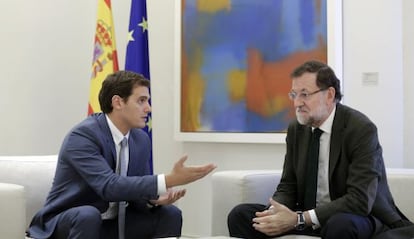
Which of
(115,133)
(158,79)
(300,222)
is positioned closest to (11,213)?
(115,133)

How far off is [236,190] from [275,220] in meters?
0.42

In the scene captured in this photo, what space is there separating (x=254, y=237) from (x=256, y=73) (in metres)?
1.68

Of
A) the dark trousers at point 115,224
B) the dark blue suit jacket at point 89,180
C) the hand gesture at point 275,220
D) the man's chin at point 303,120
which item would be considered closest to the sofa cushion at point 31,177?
the dark blue suit jacket at point 89,180

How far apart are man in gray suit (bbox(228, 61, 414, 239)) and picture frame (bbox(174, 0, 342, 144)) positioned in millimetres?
1005

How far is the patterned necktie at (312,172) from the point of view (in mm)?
2590

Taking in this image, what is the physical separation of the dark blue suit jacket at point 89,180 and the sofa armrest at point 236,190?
0.38 m

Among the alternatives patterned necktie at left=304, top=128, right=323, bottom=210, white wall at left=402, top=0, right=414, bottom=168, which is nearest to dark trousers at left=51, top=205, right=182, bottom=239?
patterned necktie at left=304, top=128, right=323, bottom=210

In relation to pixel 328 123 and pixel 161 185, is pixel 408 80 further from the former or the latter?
pixel 161 185

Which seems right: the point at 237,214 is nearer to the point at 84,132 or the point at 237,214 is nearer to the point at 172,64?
the point at 84,132

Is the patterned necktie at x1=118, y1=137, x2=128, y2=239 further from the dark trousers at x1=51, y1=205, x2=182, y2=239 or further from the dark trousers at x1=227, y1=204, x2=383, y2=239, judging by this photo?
the dark trousers at x1=227, y1=204, x2=383, y2=239

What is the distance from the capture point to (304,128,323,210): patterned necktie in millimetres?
2590

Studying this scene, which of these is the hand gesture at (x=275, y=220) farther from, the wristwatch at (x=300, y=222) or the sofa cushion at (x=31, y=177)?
the sofa cushion at (x=31, y=177)

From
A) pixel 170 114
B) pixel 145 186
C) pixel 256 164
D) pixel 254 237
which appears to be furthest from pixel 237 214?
pixel 170 114

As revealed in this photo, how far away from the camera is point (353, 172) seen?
2.42 m
